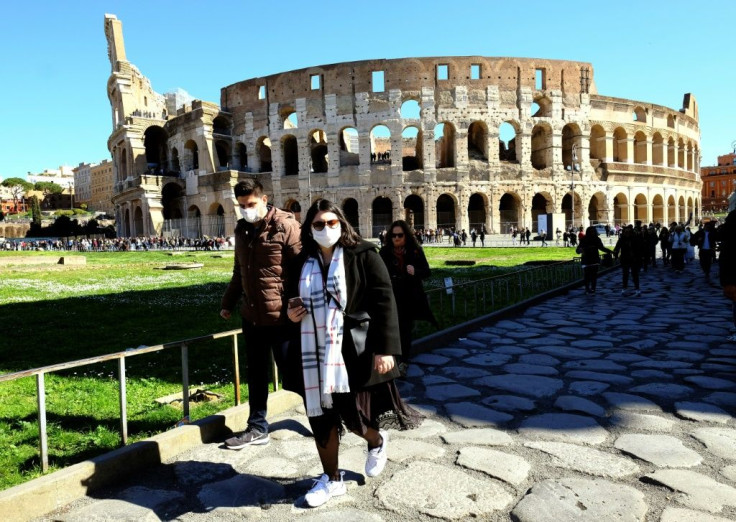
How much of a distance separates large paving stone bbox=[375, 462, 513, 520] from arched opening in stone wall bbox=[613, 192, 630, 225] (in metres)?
42.8

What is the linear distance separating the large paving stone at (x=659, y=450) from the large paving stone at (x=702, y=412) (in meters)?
0.50

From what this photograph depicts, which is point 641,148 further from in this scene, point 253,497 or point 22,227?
point 22,227

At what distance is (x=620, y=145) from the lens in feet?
136

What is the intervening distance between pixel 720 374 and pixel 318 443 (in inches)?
156

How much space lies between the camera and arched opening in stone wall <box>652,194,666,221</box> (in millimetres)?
42688

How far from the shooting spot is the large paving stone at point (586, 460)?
9.21ft

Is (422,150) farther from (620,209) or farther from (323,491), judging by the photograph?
(323,491)

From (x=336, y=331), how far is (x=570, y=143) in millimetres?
41970

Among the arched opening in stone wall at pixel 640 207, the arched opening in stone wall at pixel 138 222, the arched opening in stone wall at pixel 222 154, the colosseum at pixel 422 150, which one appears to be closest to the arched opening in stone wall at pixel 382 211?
the colosseum at pixel 422 150

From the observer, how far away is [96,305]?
927 cm

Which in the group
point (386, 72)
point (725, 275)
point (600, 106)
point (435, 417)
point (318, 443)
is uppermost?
point (386, 72)

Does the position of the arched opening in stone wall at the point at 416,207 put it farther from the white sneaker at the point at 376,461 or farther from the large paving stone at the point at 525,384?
the white sneaker at the point at 376,461

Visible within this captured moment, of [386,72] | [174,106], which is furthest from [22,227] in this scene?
[386,72]

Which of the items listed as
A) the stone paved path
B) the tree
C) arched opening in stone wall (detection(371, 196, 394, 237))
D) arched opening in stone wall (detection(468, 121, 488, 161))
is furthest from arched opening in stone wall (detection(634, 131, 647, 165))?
the tree
